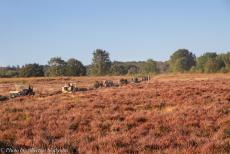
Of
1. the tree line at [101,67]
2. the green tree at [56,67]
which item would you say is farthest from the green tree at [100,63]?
the green tree at [56,67]

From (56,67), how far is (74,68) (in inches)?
209

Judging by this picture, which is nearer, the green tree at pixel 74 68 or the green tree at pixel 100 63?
the green tree at pixel 74 68

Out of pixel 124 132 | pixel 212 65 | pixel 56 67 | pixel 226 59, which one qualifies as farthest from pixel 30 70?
pixel 124 132

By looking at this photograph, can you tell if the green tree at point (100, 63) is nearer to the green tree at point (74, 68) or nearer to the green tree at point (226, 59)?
the green tree at point (74, 68)

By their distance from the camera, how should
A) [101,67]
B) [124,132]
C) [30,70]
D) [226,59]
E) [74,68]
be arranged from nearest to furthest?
[124,132]
[226,59]
[30,70]
[74,68]
[101,67]

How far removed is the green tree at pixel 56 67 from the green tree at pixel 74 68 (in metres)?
1.43

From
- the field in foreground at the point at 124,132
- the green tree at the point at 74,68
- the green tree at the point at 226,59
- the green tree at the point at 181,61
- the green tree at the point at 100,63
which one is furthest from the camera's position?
the green tree at the point at 181,61

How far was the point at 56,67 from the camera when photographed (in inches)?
5094

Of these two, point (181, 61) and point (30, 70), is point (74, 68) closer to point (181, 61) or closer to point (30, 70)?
point (30, 70)

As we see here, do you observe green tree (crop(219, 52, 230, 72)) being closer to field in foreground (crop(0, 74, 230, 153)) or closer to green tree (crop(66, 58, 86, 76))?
green tree (crop(66, 58, 86, 76))

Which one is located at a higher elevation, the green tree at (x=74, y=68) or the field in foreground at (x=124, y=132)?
the green tree at (x=74, y=68)

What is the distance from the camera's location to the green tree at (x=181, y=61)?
15525 cm

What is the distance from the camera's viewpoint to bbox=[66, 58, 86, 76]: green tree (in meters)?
128

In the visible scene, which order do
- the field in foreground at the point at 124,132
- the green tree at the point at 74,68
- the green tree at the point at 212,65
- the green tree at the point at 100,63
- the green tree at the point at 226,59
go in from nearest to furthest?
1. the field in foreground at the point at 124,132
2. the green tree at the point at 226,59
3. the green tree at the point at 212,65
4. the green tree at the point at 74,68
5. the green tree at the point at 100,63
